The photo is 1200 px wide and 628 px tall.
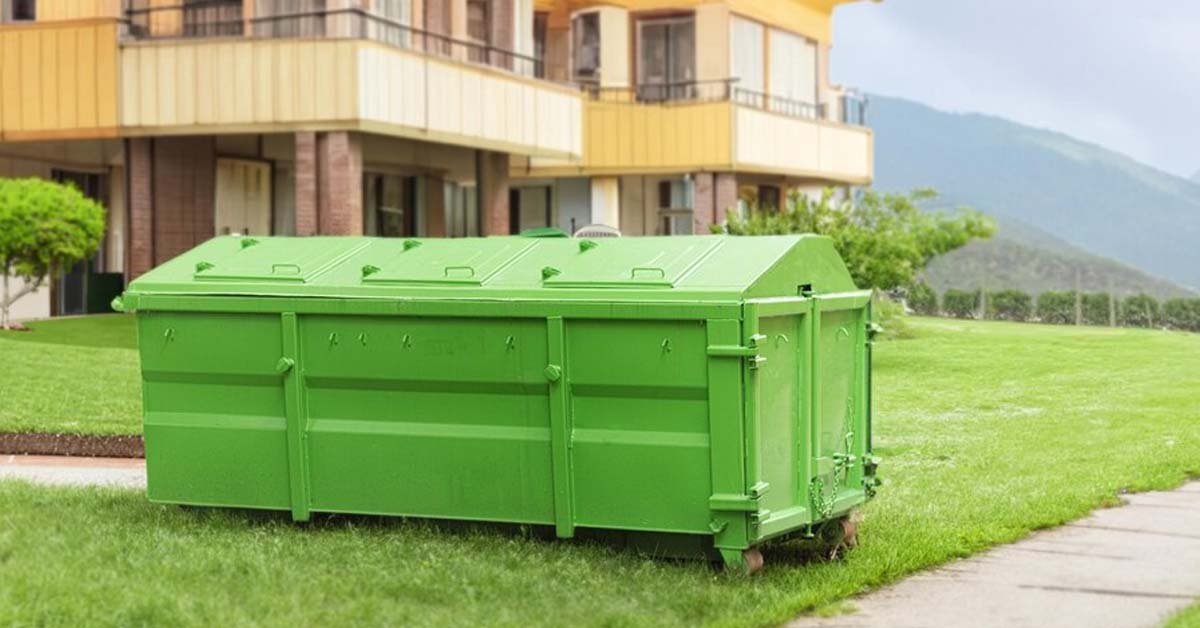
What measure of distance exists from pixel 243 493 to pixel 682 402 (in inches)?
103

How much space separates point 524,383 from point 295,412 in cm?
133

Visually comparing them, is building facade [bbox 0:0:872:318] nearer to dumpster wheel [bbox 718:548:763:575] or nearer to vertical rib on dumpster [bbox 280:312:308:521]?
vertical rib on dumpster [bbox 280:312:308:521]

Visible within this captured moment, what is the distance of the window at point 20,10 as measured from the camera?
28719mm

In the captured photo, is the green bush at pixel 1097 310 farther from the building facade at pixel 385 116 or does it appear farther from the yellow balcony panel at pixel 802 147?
the building facade at pixel 385 116

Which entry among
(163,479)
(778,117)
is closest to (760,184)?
(778,117)

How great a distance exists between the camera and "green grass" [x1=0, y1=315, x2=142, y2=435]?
16.6 meters

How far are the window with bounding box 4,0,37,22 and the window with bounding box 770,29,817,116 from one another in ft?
56.7

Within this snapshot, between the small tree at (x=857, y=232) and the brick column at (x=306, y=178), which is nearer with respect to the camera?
the brick column at (x=306, y=178)

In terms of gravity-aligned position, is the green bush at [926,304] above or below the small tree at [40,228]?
below

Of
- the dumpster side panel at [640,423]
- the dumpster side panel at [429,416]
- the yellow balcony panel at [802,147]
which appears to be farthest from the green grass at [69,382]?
the yellow balcony panel at [802,147]

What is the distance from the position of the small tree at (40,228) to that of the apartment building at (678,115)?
37.5ft

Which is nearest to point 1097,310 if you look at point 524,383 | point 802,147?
point 802,147

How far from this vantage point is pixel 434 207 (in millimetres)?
33875

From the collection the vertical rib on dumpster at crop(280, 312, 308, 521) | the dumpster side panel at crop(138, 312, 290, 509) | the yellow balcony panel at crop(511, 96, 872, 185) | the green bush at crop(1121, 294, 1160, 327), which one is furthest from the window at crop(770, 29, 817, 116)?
the vertical rib on dumpster at crop(280, 312, 308, 521)
